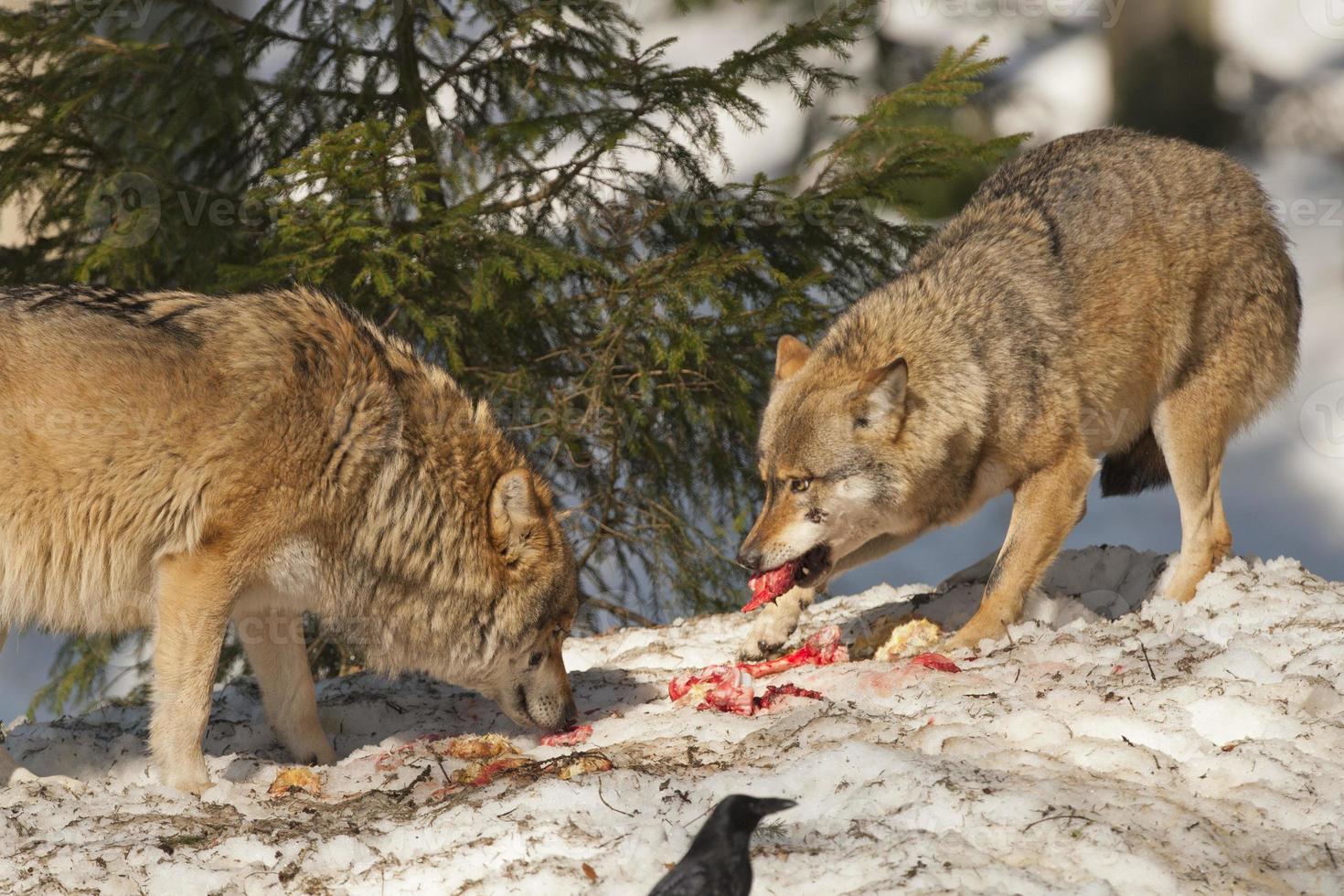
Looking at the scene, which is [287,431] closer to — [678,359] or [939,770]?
[939,770]

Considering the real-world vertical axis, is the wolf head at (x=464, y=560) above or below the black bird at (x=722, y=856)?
above

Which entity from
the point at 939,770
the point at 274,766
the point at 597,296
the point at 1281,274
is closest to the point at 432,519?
the point at 274,766

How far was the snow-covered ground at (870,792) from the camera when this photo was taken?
286 centimetres

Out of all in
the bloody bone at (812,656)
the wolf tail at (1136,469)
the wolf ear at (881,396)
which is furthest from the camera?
the wolf tail at (1136,469)

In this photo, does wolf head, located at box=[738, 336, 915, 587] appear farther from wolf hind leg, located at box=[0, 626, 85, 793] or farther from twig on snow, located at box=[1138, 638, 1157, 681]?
wolf hind leg, located at box=[0, 626, 85, 793]

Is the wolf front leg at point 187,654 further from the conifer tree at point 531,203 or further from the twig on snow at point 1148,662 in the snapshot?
the twig on snow at point 1148,662

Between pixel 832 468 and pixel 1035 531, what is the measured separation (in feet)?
3.30

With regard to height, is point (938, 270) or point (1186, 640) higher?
point (938, 270)

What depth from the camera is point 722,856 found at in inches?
100

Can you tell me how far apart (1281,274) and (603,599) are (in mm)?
4595

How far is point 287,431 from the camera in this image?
4.14 m

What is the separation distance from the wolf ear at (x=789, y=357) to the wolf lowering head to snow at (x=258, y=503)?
4.86 feet

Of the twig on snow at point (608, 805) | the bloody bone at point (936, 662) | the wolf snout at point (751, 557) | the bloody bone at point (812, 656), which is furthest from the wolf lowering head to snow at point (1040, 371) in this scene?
the twig on snow at point (608, 805)

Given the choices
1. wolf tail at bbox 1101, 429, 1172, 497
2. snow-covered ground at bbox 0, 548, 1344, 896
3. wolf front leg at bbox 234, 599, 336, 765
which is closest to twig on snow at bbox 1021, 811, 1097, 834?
snow-covered ground at bbox 0, 548, 1344, 896
